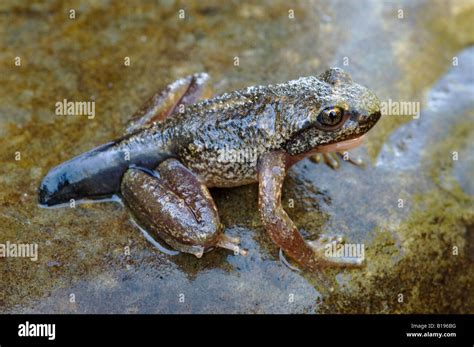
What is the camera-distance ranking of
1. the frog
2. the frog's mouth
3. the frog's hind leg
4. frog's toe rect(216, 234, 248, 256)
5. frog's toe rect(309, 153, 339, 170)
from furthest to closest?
frog's toe rect(309, 153, 339, 170)
the frog's hind leg
the frog's mouth
frog's toe rect(216, 234, 248, 256)
the frog

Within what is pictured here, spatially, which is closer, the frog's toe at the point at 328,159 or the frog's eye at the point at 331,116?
the frog's eye at the point at 331,116

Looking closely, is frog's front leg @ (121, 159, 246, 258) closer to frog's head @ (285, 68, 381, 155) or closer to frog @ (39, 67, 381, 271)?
frog @ (39, 67, 381, 271)

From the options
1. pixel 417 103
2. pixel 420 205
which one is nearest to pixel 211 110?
pixel 420 205

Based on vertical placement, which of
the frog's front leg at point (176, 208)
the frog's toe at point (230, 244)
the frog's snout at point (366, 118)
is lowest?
the frog's toe at point (230, 244)

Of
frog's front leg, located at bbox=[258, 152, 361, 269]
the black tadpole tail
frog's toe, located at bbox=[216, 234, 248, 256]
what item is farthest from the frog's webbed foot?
the black tadpole tail

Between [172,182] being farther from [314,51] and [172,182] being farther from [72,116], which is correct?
[314,51]

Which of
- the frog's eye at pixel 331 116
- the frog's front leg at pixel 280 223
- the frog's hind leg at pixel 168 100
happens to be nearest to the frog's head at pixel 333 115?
the frog's eye at pixel 331 116

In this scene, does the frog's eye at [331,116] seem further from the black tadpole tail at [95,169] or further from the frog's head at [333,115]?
the black tadpole tail at [95,169]
